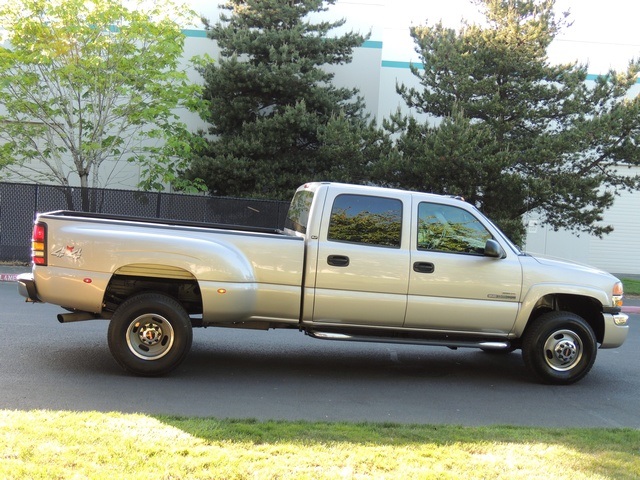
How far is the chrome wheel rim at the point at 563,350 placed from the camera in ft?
23.1

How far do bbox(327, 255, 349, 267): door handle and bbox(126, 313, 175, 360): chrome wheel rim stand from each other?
5.73ft

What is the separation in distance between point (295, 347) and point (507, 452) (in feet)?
14.4

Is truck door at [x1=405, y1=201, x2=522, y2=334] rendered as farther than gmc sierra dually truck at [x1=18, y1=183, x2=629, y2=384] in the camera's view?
Yes

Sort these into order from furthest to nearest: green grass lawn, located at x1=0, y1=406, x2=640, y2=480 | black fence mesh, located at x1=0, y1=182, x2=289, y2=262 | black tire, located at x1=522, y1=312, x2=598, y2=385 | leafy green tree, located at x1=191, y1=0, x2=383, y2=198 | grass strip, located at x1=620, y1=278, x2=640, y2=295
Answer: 1. leafy green tree, located at x1=191, y1=0, x2=383, y2=198
2. grass strip, located at x1=620, y1=278, x2=640, y2=295
3. black fence mesh, located at x1=0, y1=182, x2=289, y2=262
4. black tire, located at x1=522, y1=312, x2=598, y2=385
5. green grass lawn, located at x1=0, y1=406, x2=640, y2=480

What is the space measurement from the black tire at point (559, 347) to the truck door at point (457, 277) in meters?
0.38

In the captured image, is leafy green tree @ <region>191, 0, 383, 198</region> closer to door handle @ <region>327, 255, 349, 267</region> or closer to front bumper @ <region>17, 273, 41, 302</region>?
door handle @ <region>327, 255, 349, 267</region>

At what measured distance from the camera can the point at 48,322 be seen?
908 centimetres

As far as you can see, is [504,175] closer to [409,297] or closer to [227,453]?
[409,297]

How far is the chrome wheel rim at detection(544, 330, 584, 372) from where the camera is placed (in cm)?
705

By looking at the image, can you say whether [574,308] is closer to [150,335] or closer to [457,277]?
[457,277]

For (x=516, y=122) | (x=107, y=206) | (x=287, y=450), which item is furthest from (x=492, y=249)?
(x=107, y=206)

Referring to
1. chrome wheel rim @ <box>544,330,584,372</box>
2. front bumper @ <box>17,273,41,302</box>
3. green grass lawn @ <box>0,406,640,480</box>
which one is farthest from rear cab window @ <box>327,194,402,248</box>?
front bumper @ <box>17,273,41,302</box>

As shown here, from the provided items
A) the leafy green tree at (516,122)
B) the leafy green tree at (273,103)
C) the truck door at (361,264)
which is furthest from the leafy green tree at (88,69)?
the truck door at (361,264)

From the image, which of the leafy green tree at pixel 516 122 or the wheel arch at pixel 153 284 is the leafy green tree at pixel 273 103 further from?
the wheel arch at pixel 153 284
